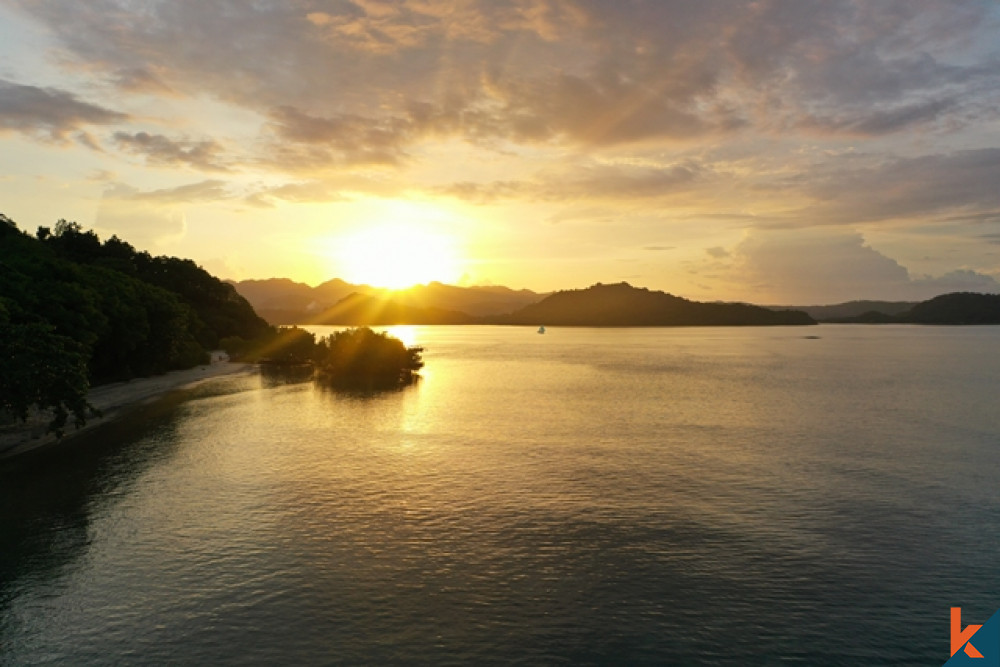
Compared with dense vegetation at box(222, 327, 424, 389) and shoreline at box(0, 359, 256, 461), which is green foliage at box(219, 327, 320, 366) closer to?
shoreline at box(0, 359, 256, 461)

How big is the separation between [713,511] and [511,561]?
17.6 m

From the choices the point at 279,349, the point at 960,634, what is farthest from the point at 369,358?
the point at 960,634

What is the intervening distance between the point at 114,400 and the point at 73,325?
22.7 m

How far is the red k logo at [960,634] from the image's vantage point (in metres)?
27.4

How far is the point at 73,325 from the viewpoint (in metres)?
75.9

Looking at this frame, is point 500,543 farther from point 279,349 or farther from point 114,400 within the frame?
point 279,349

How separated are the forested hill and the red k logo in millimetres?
66096

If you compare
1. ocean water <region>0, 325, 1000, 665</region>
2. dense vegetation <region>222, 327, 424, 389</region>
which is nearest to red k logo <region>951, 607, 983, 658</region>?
ocean water <region>0, 325, 1000, 665</region>

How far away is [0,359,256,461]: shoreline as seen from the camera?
213 feet

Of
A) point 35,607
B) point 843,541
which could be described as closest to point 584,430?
point 843,541

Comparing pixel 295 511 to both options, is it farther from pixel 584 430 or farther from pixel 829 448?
pixel 829 448

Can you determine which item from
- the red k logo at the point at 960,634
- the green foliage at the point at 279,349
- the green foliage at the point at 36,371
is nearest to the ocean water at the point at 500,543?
the red k logo at the point at 960,634

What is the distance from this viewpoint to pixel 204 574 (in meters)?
33.8

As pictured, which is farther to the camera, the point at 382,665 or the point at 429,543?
the point at 429,543
